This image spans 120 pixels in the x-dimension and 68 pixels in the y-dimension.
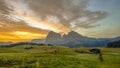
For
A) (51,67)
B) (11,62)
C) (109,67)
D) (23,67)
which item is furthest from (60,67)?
(11,62)

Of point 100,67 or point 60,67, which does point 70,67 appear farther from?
point 100,67

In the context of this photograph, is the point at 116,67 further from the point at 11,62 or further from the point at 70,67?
the point at 11,62

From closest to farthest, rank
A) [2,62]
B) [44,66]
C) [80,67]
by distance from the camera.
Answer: [80,67] < [44,66] < [2,62]

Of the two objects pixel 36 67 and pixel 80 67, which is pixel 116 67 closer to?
pixel 80 67

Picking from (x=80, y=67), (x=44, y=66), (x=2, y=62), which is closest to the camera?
(x=80, y=67)

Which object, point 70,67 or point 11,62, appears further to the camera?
point 11,62

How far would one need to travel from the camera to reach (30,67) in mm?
75938

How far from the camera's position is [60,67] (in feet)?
250

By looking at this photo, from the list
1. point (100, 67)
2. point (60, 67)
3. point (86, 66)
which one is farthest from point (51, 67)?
point (100, 67)

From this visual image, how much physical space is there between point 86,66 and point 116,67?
1194cm

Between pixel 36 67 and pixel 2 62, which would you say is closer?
pixel 36 67

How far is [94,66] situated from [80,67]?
653 cm

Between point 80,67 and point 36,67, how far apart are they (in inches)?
682

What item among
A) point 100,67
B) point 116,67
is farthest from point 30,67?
point 116,67
